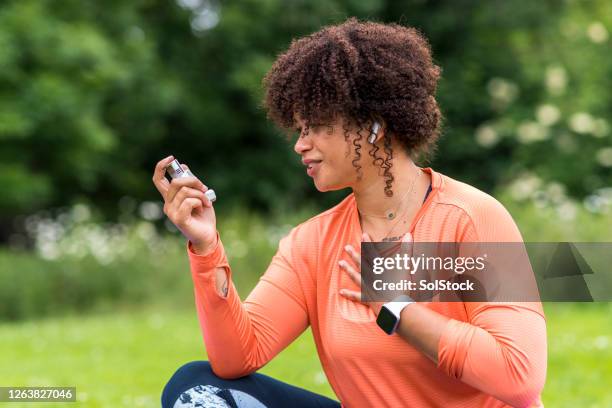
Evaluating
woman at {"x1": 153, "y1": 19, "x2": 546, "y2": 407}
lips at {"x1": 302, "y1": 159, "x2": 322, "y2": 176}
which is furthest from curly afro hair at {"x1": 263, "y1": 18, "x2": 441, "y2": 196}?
lips at {"x1": 302, "y1": 159, "x2": 322, "y2": 176}

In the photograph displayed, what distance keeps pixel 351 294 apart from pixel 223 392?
0.46m

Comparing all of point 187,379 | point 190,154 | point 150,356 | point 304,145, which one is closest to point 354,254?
point 304,145

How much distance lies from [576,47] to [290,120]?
45.1ft

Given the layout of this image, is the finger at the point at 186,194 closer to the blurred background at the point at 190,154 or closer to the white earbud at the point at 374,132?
the white earbud at the point at 374,132

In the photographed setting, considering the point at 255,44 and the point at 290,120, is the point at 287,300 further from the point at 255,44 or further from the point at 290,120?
the point at 255,44

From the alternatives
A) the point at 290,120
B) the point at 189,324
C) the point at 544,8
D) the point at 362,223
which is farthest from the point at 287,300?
the point at 544,8

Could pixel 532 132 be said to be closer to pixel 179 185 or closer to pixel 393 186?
pixel 393 186

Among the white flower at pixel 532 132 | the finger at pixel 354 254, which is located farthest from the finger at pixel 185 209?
the white flower at pixel 532 132

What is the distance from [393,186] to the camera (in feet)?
8.98

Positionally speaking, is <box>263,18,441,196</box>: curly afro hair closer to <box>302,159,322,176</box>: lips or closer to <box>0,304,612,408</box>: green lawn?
<box>302,159,322,176</box>: lips

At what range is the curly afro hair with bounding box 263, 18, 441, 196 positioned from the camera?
2.64 metres

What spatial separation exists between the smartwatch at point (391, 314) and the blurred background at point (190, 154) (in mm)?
3103

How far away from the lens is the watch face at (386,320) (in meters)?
2.45

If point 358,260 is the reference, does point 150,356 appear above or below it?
above
